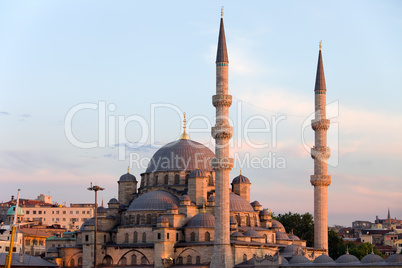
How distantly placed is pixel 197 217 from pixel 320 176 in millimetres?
9892

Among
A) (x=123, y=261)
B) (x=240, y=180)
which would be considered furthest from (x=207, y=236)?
(x=240, y=180)

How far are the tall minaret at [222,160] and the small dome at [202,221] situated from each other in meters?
3.55

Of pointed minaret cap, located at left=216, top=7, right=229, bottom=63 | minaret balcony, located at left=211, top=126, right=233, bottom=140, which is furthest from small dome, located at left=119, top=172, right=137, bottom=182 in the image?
pointed minaret cap, located at left=216, top=7, right=229, bottom=63

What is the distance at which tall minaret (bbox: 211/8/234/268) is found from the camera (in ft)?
149

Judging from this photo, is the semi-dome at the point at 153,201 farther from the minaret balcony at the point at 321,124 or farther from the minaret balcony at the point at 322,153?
the minaret balcony at the point at 321,124

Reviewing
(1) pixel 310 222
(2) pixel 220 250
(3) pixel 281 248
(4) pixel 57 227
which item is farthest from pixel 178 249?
(4) pixel 57 227

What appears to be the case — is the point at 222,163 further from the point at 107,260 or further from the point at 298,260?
the point at 107,260

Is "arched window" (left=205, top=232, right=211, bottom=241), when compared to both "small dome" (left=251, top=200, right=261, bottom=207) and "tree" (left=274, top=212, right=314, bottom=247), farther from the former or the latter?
"tree" (left=274, top=212, right=314, bottom=247)

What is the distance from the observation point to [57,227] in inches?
3378

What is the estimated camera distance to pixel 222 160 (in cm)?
4672

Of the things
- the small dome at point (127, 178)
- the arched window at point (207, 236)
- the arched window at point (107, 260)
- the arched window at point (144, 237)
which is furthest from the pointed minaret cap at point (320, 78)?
the arched window at point (107, 260)

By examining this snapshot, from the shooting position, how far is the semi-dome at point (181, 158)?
5631cm

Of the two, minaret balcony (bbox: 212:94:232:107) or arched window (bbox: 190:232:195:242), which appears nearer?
minaret balcony (bbox: 212:94:232:107)

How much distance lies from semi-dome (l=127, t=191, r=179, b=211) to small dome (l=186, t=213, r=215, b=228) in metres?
2.78
